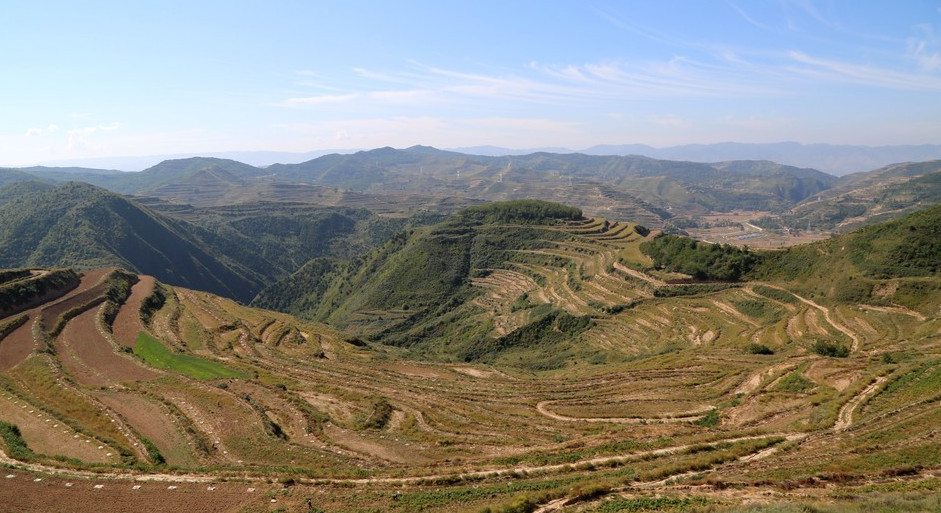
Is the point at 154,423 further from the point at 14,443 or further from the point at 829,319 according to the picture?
the point at 829,319

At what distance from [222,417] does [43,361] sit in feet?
104

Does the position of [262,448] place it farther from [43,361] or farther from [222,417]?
[43,361]

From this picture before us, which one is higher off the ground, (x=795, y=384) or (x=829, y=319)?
(x=795, y=384)

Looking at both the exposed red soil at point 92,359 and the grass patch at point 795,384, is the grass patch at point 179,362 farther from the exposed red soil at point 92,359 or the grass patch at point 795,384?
the grass patch at point 795,384

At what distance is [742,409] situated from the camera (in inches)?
1565

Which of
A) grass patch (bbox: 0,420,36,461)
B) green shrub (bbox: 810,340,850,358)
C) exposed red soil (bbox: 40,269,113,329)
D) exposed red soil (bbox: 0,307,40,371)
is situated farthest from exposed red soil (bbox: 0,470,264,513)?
exposed red soil (bbox: 40,269,113,329)

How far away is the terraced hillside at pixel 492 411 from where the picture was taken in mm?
24203

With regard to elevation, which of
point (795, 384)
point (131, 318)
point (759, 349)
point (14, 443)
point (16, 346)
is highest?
point (14, 443)

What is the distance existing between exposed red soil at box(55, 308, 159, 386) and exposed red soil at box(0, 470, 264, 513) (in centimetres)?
2852

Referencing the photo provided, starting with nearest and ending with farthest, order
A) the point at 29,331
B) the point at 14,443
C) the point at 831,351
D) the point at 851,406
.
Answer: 1. the point at 14,443
2. the point at 851,406
3. the point at 831,351
4. the point at 29,331

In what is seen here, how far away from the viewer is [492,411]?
44.9 m

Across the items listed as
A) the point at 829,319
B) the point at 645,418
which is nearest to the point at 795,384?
the point at 645,418

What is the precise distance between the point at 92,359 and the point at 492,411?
166 feet

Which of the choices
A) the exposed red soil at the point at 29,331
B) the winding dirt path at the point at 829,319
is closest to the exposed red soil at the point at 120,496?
the exposed red soil at the point at 29,331
